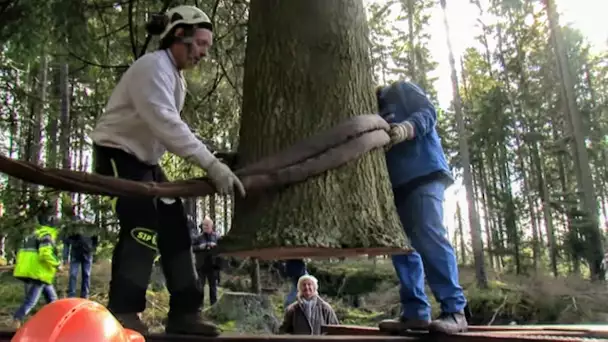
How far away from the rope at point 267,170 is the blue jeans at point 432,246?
Result: 702mm

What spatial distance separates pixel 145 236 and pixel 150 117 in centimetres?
61

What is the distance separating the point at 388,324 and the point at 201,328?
118cm

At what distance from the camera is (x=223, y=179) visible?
8.10 feet

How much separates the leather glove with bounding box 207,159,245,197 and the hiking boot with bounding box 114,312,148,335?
2.79 ft

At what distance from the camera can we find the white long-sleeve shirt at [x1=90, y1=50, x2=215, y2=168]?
263 cm

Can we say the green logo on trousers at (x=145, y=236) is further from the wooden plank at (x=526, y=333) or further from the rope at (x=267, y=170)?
the wooden plank at (x=526, y=333)

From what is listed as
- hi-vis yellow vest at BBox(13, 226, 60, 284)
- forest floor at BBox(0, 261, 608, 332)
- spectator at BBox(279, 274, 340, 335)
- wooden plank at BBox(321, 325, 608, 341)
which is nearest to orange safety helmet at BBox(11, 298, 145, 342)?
wooden plank at BBox(321, 325, 608, 341)

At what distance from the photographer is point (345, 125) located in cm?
267

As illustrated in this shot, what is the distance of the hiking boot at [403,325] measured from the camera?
3213mm

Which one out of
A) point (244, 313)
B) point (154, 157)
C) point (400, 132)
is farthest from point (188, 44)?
point (244, 313)

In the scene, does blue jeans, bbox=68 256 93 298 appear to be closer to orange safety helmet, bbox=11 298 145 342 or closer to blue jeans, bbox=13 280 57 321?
blue jeans, bbox=13 280 57 321

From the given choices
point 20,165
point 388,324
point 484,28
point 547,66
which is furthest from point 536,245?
point 20,165

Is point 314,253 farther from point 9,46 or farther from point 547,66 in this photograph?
point 547,66

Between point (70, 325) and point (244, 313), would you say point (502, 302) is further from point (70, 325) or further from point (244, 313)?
point (70, 325)
